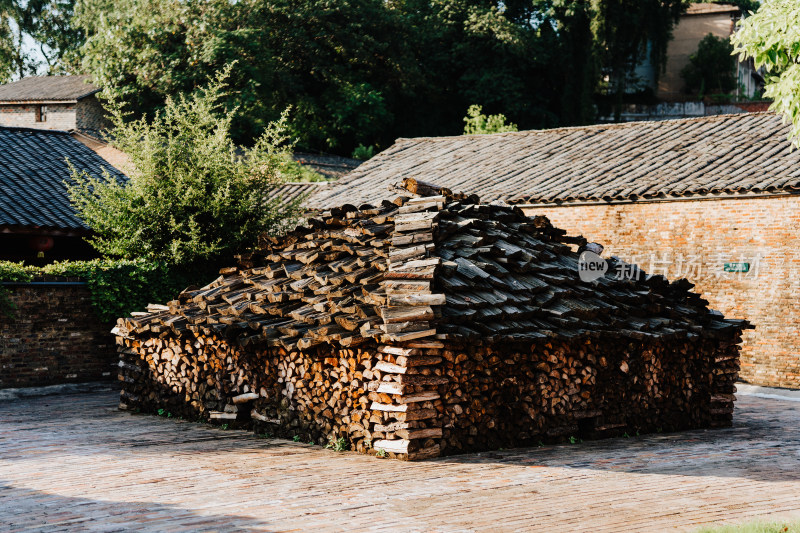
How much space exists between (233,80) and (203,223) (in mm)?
21614

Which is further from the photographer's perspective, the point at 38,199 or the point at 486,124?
the point at 486,124

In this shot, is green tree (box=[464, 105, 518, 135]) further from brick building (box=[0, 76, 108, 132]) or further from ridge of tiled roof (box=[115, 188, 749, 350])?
ridge of tiled roof (box=[115, 188, 749, 350])

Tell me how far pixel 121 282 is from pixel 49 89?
26514 mm

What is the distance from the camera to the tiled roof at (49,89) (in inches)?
1382

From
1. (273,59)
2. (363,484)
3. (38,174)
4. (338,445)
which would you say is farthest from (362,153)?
(363,484)

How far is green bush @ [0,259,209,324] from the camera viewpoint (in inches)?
537

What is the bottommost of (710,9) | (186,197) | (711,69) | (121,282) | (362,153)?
(121,282)

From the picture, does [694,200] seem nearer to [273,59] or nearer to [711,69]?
[273,59]

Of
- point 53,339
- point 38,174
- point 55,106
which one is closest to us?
point 53,339

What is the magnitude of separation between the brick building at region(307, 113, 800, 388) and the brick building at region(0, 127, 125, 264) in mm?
6291

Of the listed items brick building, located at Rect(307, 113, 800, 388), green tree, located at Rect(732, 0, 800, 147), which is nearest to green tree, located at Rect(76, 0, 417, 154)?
brick building, located at Rect(307, 113, 800, 388)

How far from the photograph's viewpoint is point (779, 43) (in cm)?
831

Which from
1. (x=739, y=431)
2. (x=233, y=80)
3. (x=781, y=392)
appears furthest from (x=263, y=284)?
(x=233, y=80)

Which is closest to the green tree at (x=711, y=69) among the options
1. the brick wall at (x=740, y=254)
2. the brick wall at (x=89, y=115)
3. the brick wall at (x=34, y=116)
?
the brick wall at (x=89, y=115)
